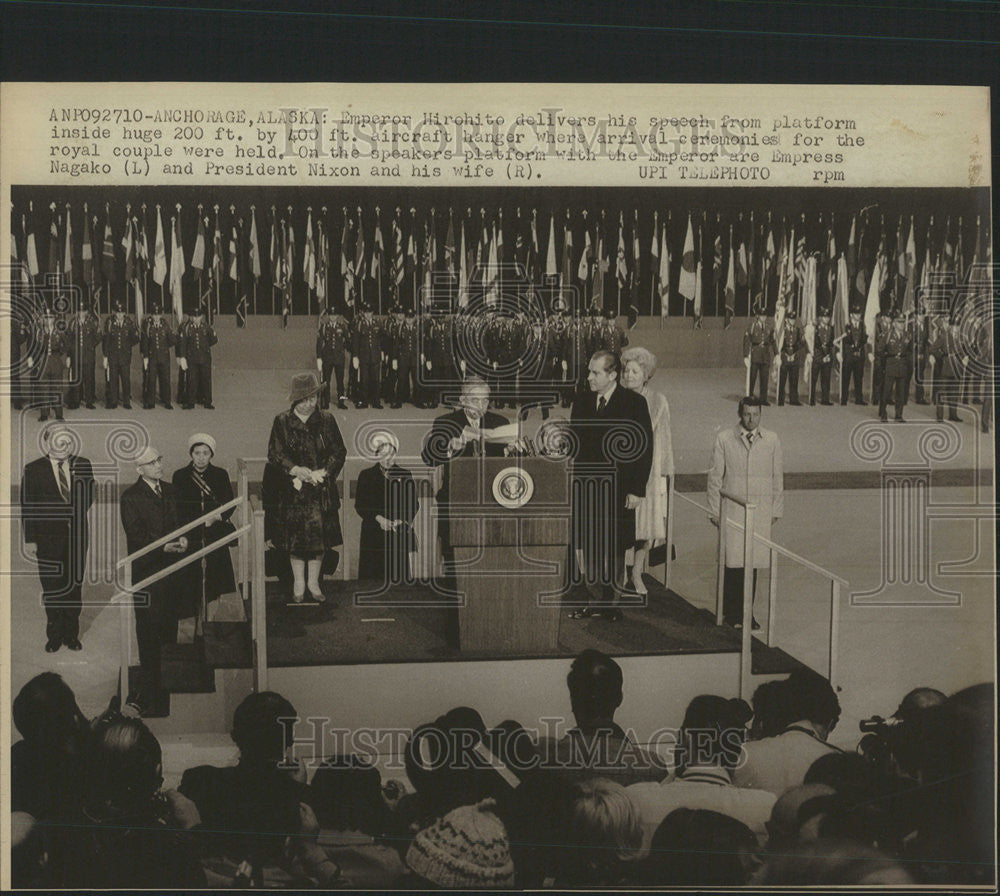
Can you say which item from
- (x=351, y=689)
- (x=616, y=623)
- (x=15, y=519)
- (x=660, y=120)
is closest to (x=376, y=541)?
(x=351, y=689)

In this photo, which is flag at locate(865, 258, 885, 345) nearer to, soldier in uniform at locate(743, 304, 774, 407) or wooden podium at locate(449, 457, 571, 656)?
soldier in uniform at locate(743, 304, 774, 407)

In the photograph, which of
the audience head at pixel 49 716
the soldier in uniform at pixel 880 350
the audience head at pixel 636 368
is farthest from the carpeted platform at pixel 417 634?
the soldier in uniform at pixel 880 350

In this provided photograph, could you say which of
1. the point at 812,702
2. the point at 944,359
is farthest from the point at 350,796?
the point at 944,359

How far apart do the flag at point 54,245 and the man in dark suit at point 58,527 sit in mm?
792

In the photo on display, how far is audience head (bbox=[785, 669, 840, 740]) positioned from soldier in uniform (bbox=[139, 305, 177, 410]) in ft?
11.4

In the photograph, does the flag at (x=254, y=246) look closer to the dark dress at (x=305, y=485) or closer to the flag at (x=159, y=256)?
the flag at (x=159, y=256)

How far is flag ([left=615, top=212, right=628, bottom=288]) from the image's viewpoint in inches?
299

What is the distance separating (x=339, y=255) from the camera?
7.48 metres

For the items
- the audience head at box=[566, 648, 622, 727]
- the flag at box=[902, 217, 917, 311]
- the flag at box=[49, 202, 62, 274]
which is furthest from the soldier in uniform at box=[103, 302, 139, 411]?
the flag at box=[902, 217, 917, 311]

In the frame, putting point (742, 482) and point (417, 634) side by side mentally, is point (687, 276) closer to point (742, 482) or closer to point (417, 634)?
point (742, 482)

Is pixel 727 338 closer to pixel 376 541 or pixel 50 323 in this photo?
pixel 376 541

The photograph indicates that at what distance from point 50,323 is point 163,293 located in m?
0.59

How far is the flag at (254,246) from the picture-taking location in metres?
7.40

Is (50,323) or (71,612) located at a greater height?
(50,323)
